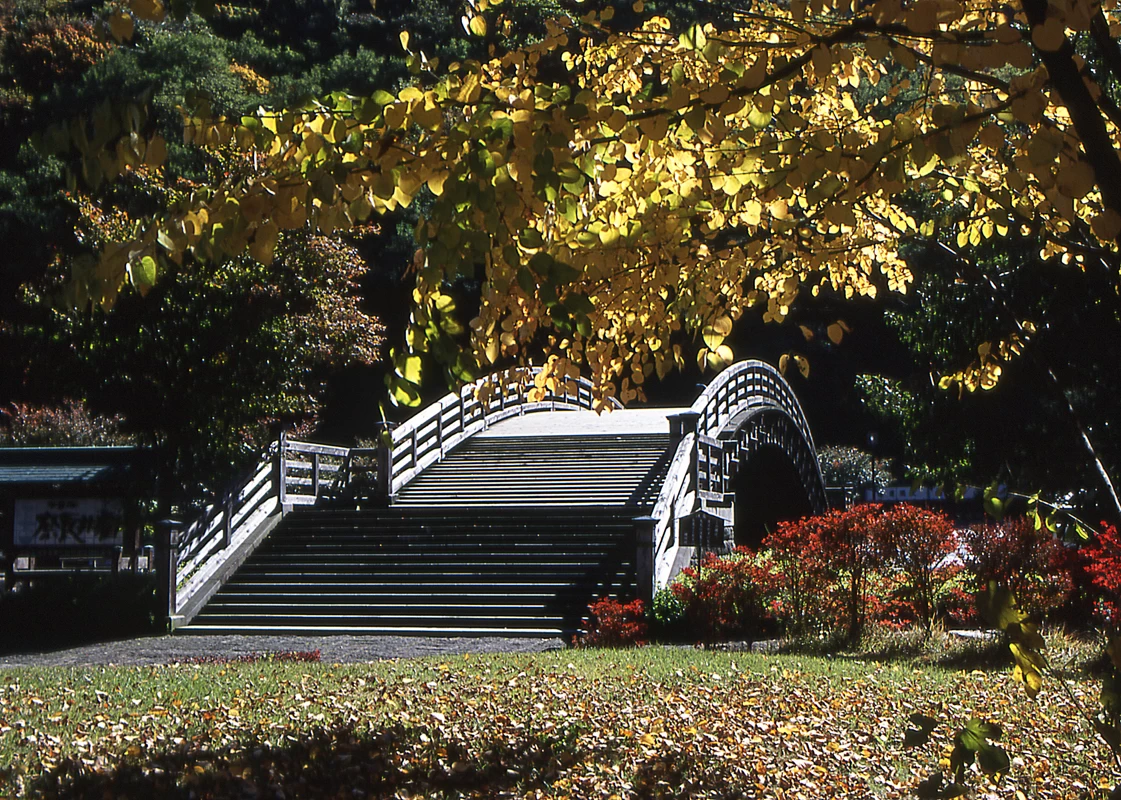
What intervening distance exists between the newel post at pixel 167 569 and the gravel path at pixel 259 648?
0.62m

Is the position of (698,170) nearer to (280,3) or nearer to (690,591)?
(690,591)

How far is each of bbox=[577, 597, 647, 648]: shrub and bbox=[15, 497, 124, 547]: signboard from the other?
8230 millimetres

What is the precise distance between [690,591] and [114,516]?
9471 millimetres

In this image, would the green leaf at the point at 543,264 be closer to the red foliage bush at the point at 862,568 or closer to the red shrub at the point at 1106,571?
the red shrub at the point at 1106,571

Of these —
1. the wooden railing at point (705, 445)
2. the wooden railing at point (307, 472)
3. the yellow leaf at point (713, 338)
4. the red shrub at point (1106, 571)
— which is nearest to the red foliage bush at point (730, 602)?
the wooden railing at point (705, 445)

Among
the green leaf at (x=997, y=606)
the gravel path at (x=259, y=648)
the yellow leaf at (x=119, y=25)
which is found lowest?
the gravel path at (x=259, y=648)

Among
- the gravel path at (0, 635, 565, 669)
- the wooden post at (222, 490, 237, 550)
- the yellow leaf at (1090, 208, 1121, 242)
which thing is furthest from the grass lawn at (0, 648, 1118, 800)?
the wooden post at (222, 490, 237, 550)

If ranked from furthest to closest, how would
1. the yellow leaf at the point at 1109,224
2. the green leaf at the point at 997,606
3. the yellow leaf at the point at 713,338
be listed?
the yellow leaf at the point at 713,338 < the yellow leaf at the point at 1109,224 < the green leaf at the point at 997,606

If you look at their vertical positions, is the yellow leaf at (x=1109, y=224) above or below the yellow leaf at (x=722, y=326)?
below

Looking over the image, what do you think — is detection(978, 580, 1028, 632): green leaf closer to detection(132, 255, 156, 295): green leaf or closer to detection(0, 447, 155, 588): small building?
detection(132, 255, 156, 295): green leaf

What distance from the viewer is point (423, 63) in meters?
3.55

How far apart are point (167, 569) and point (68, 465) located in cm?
406

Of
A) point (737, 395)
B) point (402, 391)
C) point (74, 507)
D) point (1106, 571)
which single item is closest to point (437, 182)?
point (402, 391)

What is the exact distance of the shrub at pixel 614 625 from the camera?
14.2 metres
